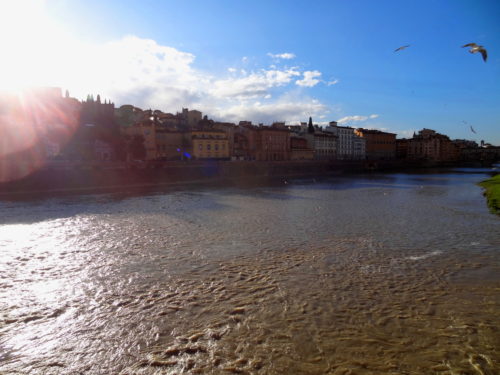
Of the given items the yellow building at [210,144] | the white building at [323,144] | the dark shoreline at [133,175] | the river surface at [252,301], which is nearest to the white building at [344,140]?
the white building at [323,144]

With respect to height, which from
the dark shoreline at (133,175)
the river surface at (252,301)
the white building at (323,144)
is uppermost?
the white building at (323,144)

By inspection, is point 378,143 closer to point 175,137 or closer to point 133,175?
point 175,137

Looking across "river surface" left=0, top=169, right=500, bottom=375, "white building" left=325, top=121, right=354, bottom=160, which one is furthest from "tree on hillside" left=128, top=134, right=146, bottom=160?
"white building" left=325, top=121, right=354, bottom=160

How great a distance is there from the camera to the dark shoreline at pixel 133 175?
34.7 meters

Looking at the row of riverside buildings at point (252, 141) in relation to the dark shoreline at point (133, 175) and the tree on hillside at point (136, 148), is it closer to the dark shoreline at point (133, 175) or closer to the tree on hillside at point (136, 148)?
the tree on hillside at point (136, 148)

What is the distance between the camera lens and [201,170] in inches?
2083

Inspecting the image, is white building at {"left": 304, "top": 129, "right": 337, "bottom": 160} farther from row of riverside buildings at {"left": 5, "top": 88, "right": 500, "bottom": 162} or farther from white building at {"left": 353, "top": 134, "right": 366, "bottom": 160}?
white building at {"left": 353, "top": 134, "right": 366, "bottom": 160}

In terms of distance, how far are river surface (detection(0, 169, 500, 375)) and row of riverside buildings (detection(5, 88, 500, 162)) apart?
44.8 meters

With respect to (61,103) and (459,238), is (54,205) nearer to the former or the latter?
(459,238)

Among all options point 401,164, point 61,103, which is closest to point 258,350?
point 61,103

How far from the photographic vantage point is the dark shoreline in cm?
3469

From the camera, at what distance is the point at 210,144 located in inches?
2744

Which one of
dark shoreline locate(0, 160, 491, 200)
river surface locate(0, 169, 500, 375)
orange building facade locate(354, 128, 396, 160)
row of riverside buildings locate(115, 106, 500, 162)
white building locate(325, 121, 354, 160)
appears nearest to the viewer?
river surface locate(0, 169, 500, 375)

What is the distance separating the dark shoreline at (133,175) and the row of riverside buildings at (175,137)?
9.39m
